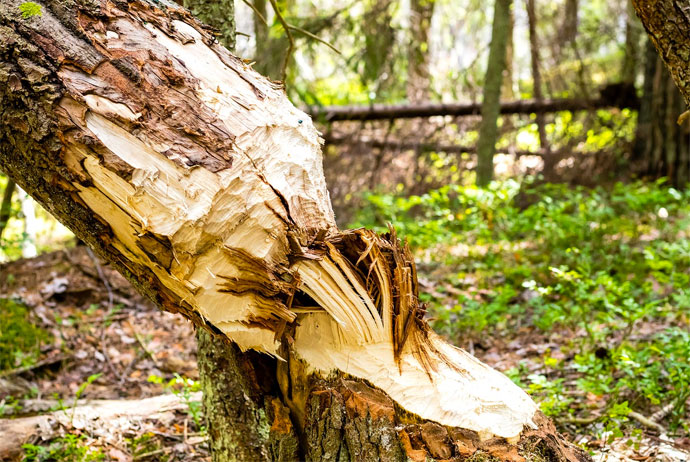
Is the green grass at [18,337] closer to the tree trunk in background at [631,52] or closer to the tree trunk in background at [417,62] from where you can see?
the tree trunk in background at [417,62]

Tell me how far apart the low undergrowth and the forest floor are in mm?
16

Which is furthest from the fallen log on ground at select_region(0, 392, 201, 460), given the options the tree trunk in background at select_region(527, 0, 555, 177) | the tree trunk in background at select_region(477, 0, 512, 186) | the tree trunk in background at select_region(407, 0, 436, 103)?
the tree trunk in background at select_region(527, 0, 555, 177)

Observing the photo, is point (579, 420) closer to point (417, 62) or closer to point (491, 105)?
point (491, 105)

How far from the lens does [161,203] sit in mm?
1677

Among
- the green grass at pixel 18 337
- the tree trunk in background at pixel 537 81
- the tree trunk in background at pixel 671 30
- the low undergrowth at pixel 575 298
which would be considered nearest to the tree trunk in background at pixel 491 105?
the low undergrowth at pixel 575 298

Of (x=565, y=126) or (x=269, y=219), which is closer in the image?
(x=269, y=219)

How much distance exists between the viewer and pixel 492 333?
167 inches

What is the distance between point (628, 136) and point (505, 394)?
7210 mm

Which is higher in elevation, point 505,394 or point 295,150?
point 295,150

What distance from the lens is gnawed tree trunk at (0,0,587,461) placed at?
5.43 ft

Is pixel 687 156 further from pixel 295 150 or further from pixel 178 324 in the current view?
pixel 295 150

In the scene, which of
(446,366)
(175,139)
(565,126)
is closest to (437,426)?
(446,366)

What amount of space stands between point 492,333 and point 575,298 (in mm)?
663

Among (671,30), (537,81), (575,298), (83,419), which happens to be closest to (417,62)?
(537,81)
